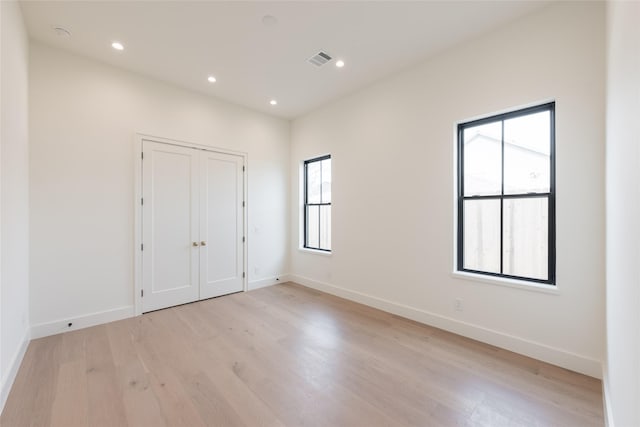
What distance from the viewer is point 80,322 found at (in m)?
3.12

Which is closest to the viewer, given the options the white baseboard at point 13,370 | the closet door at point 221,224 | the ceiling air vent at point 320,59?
the white baseboard at point 13,370

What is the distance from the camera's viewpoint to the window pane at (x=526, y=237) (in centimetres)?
252

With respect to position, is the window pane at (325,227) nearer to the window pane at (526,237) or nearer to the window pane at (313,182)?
the window pane at (313,182)

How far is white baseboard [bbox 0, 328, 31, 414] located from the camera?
1.89 m

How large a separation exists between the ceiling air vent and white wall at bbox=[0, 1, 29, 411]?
2.69 meters

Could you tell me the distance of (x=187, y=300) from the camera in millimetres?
4008

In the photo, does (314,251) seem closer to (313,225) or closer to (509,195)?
(313,225)

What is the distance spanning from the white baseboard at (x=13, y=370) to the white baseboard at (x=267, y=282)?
2.67 meters

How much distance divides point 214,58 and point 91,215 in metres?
2.51

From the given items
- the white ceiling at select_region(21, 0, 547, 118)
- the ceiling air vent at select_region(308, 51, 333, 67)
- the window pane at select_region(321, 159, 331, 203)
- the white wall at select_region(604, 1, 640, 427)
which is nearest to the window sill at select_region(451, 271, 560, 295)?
the white wall at select_region(604, 1, 640, 427)

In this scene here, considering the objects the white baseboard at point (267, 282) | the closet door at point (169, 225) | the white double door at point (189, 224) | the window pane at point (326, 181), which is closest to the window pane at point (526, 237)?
the window pane at point (326, 181)

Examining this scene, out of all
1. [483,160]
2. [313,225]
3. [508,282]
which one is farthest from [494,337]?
[313,225]

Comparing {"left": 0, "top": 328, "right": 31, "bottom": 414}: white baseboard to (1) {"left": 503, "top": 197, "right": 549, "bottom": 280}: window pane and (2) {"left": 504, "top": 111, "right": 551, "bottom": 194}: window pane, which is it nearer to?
(1) {"left": 503, "top": 197, "right": 549, "bottom": 280}: window pane

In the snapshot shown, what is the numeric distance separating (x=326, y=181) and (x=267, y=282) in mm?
2249
